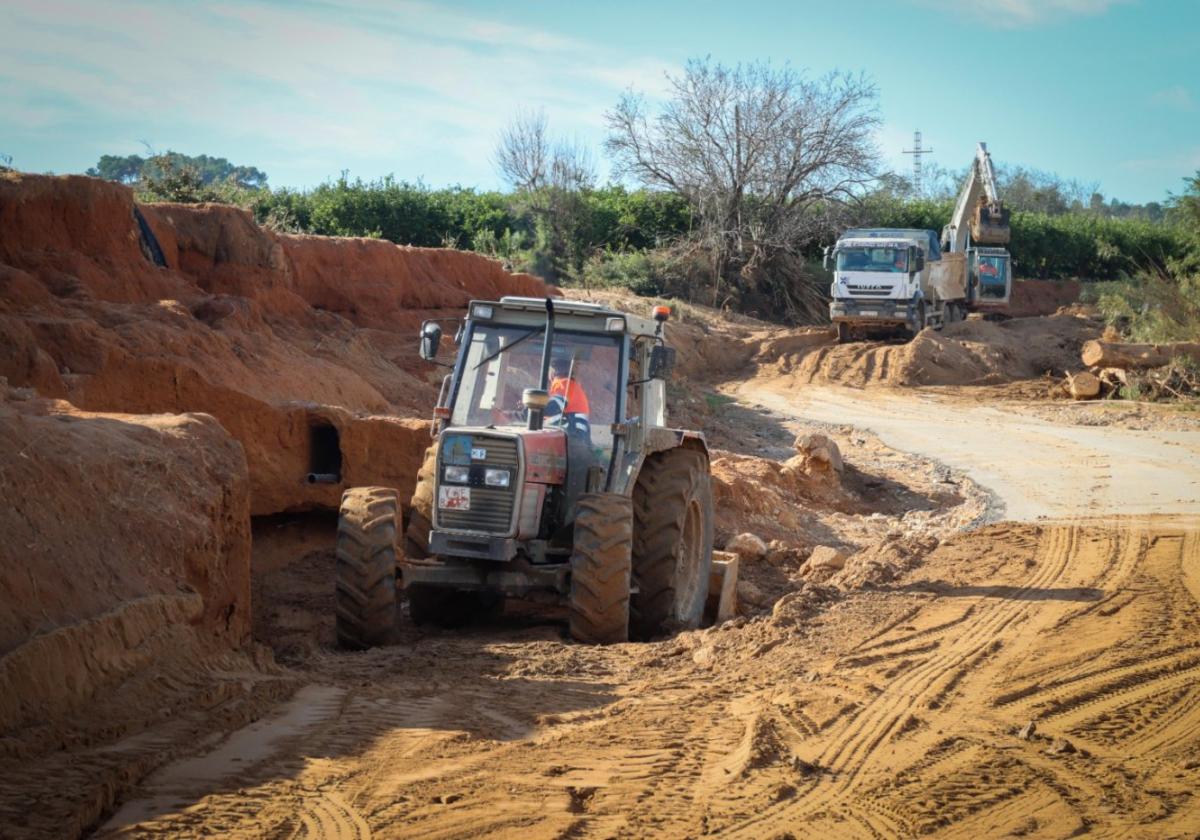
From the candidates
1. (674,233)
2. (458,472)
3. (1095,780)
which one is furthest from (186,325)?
(674,233)

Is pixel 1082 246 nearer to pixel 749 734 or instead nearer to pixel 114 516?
pixel 749 734

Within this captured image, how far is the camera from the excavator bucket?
38812 millimetres

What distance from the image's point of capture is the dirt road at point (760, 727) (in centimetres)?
524

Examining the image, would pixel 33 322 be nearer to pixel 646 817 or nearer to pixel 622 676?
pixel 622 676

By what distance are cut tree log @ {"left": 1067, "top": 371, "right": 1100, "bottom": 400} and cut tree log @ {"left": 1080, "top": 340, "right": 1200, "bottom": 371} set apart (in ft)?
0.98

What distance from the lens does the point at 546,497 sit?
9.54 metres

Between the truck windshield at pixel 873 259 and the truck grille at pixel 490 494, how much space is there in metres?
25.0

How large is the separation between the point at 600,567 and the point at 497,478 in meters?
0.95

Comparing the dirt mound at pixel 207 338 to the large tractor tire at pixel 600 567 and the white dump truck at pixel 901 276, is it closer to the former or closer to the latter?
the large tractor tire at pixel 600 567

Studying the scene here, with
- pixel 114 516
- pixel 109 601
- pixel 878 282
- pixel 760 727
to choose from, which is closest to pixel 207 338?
pixel 114 516

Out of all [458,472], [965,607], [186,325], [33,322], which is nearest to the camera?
[458,472]

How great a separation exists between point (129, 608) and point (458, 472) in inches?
105

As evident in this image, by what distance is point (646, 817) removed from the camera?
5223 mm

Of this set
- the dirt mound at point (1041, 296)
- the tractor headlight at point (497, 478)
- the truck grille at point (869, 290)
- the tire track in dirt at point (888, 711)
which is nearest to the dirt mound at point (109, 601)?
the tractor headlight at point (497, 478)
